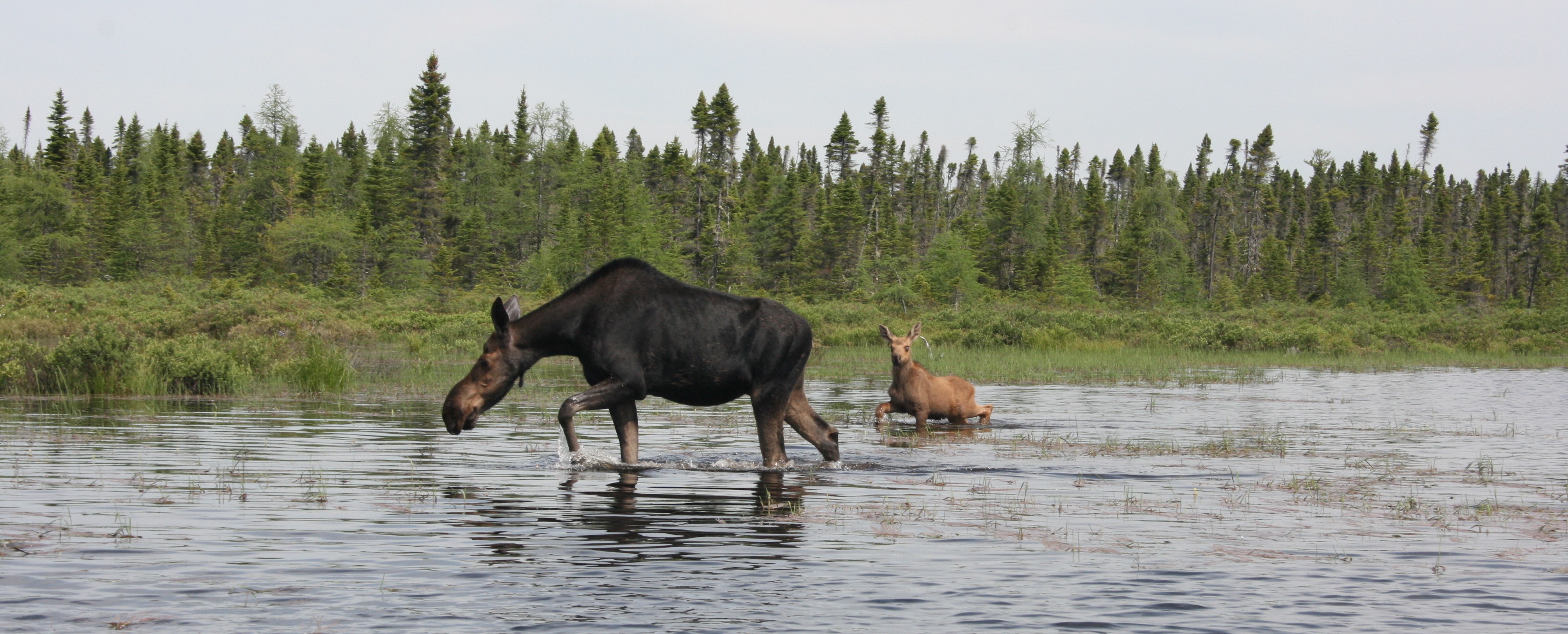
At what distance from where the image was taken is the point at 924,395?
17531 millimetres

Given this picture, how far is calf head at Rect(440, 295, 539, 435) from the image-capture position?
37.8 feet

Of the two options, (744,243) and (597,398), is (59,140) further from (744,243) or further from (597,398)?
(597,398)

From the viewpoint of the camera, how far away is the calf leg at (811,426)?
12266 millimetres

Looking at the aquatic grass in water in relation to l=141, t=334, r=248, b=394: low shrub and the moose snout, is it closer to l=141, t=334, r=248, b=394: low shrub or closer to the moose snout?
l=141, t=334, r=248, b=394: low shrub

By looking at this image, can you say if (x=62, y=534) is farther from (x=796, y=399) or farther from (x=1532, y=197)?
(x=1532, y=197)

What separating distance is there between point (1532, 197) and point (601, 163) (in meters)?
124

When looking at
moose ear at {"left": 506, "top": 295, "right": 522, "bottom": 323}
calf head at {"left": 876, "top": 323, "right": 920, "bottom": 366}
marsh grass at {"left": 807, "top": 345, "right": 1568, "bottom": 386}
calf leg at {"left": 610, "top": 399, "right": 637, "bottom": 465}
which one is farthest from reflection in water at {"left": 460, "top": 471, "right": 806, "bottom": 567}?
Result: marsh grass at {"left": 807, "top": 345, "right": 1568, "bottom": 386}

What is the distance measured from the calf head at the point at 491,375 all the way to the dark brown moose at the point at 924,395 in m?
6.93

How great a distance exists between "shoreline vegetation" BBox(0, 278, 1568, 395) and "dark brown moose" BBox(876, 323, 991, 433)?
869 millimetres

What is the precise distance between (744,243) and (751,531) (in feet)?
300

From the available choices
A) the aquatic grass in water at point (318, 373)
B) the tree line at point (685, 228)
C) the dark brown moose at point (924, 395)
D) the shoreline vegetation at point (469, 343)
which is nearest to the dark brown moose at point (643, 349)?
the dark brown moose at point (924, 395)

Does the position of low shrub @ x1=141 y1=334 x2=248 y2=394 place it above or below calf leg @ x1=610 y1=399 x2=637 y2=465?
above

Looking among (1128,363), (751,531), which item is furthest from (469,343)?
(751,531)

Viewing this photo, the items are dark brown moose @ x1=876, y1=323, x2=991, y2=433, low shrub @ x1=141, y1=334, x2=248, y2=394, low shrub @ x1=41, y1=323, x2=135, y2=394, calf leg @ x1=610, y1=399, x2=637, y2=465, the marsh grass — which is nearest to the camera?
calf leg @ x1=610, y1=399, x2=637, y2=465
